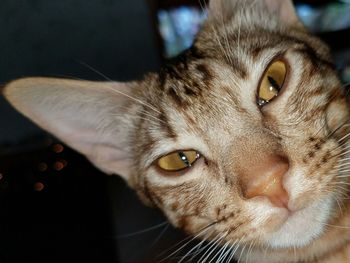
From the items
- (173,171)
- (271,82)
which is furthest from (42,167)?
(271,82)

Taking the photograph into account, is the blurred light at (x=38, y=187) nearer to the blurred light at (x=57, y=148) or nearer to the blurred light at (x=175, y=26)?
the blurred light at (x=57, y=148)

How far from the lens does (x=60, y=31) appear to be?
274 centimetres

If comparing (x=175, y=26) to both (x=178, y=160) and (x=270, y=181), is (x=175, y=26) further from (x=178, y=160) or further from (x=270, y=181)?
(x=270, y=181)

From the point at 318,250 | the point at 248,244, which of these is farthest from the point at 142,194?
the point at 318,250

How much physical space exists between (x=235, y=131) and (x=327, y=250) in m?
0.53

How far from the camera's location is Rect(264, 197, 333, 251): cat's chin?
4.32 feet

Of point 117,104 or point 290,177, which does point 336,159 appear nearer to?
point 290,177

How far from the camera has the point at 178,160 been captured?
1593 millimetres

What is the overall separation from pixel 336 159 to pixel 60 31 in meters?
1.94

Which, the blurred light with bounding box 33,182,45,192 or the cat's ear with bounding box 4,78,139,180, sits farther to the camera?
the blurred light with bounding box 33,182,45,192

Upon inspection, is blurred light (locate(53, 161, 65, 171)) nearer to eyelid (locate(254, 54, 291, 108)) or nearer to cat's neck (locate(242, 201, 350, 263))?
cat's neck (locate(242, 201, 350, 263))

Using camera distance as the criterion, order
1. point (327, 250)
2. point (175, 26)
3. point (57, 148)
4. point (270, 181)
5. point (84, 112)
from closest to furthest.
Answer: point (270, 181) → point (327, 250) → point (84, 112) → point (57, 148) → point (175, 26)

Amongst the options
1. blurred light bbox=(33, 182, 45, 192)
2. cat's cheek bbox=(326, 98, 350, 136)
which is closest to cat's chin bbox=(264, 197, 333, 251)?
cat's cheek bbox=(326, 98, 350, 136)

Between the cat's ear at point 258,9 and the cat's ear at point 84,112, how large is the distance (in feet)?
1.55
